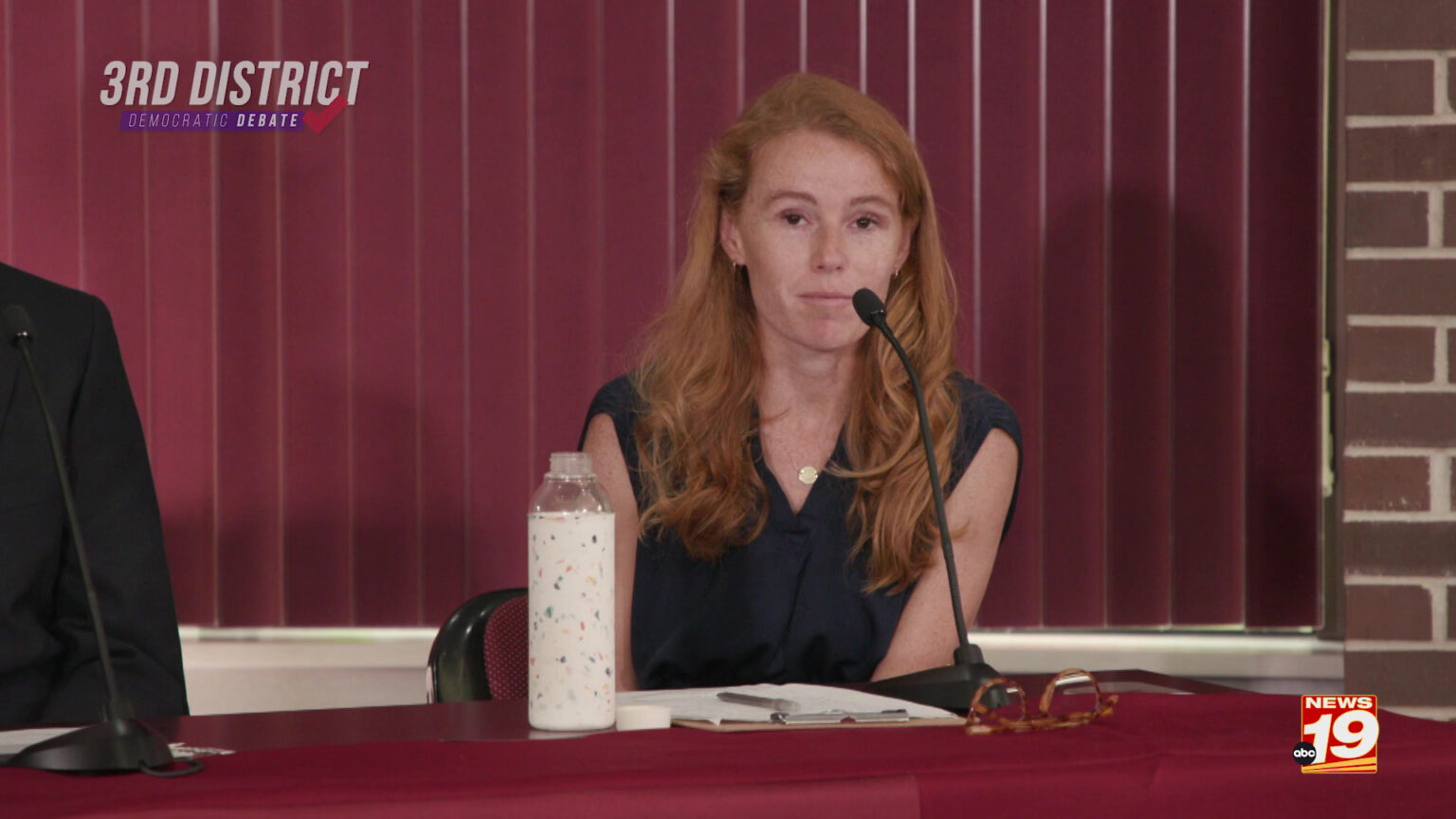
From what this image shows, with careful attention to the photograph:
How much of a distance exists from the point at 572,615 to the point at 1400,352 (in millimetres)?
1587

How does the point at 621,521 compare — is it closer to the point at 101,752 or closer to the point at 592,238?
the point at 592,238

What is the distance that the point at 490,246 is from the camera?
2500mm

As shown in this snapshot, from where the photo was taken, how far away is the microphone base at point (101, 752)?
896 mm

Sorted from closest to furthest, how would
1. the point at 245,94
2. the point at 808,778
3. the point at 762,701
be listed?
the point at 808,778 < the point at 762,701 < the point at 245,94

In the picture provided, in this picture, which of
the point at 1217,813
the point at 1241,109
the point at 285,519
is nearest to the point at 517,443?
the point at 285,519

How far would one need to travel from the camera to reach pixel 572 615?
1.06m

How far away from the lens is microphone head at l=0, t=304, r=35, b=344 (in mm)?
1041

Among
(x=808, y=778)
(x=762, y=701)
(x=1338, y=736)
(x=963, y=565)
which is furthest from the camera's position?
(x=963, y=565)

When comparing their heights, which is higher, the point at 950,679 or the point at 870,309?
the point at 870,309

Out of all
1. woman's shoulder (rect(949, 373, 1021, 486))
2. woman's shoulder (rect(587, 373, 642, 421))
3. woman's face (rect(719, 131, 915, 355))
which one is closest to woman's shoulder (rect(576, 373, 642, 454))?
woman's shoulder (rect(587, 373, 642, 421))

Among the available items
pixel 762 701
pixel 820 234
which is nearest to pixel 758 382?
pixel 820 234

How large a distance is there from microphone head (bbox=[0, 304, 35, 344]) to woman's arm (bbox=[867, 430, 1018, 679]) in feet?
2.96

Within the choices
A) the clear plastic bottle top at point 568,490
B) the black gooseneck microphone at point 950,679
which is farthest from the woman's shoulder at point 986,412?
the clear plastic bottle top at point 568,490

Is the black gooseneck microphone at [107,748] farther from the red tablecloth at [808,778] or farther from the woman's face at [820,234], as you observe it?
the woman's face at [820,234]
